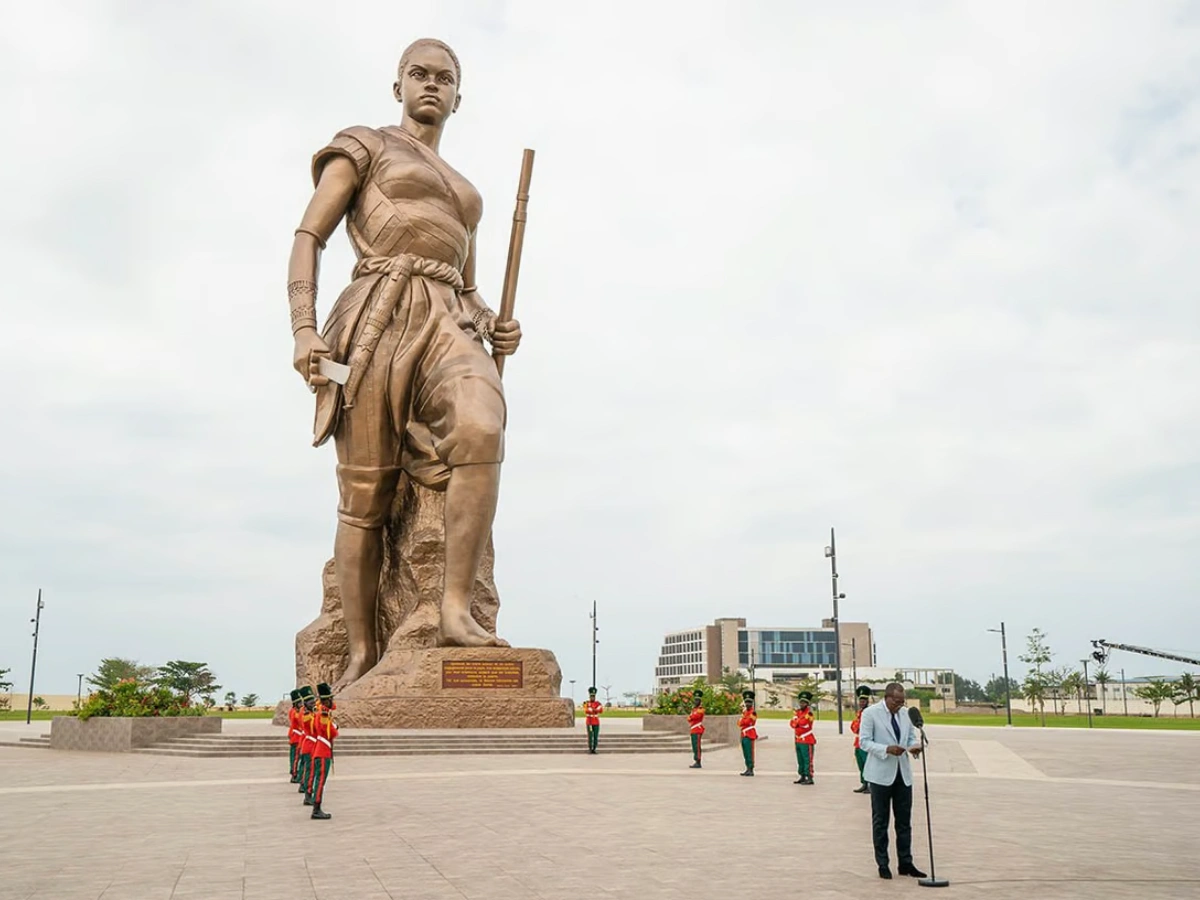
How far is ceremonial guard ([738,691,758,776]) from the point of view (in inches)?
511

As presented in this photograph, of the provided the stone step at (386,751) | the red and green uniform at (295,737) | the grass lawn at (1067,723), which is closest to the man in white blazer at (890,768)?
the red and green uniform at (295,737)

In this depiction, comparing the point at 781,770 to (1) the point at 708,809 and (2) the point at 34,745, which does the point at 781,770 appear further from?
(2) the point at 34,745

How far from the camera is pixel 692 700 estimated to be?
19.1m

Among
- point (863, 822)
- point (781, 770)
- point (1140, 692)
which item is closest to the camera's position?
point (863, 822)

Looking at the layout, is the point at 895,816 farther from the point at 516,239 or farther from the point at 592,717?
the point at 516,239

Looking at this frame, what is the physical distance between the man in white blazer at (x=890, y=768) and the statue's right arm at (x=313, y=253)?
11.7m

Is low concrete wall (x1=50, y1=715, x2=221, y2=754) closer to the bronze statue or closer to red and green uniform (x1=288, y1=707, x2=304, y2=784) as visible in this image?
the bronze statue

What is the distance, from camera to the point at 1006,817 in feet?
30.3

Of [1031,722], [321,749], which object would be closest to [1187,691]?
[1031,722]

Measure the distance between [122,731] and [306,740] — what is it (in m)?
8.39

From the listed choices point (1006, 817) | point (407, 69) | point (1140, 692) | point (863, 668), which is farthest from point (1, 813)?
point (863, 668)

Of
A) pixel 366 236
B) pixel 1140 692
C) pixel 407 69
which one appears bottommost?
pixel 1140 692

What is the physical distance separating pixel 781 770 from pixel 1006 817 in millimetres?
5419

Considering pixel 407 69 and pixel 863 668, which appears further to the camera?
pixel 863 668
